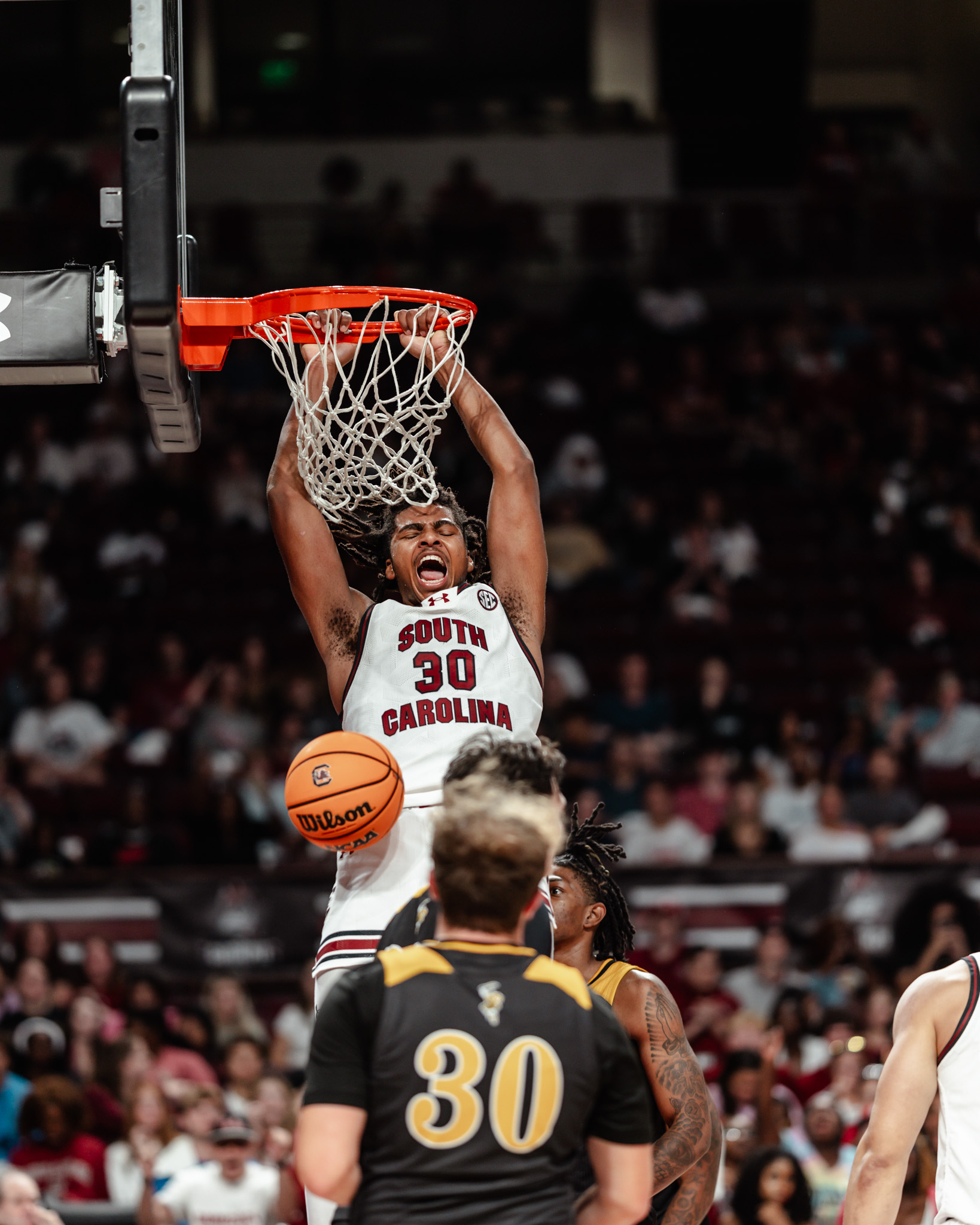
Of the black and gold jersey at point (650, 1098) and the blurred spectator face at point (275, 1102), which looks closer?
the black and gold jersey at point (650, 1098)

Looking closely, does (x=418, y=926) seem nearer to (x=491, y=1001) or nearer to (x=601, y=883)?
(x=491, y=1001)

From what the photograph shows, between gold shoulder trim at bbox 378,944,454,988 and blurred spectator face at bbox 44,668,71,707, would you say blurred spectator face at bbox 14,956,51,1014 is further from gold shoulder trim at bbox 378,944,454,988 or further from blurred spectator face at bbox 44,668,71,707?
gold shoulder trim at bbox 378,944,454,988

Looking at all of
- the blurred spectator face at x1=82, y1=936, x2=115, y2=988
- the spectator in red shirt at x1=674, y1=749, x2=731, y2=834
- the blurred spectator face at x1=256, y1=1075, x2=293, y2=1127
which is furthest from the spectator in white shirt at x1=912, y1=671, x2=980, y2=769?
→ the blurred spectator face at x1=82, y1=936, x2=115, y2=988

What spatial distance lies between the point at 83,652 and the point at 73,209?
6.54m

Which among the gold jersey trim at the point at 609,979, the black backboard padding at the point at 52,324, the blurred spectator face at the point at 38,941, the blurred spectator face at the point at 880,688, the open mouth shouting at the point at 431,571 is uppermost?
the black backboard padding at the point at 52,324

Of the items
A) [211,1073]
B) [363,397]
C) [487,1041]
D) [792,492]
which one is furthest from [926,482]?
[487,1041]

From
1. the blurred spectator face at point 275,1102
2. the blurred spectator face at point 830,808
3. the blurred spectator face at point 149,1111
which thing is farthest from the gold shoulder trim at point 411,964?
the blurred spectator face at point 830,808

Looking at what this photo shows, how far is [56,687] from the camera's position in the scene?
477 inches

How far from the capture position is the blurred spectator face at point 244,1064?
8.95 metres

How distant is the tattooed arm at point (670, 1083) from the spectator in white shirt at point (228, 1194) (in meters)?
3.31

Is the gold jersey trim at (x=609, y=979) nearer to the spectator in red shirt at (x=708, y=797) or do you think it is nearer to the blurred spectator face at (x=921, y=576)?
the spectator in red shirt at (x=708, y=797)

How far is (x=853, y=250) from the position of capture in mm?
18016

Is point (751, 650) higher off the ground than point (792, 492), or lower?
lower

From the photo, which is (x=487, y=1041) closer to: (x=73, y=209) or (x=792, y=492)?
(x=792, y=492)
